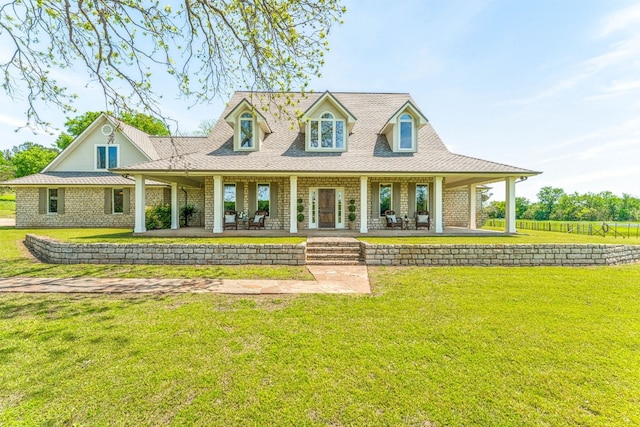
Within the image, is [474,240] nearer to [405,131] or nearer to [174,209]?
[405,131]

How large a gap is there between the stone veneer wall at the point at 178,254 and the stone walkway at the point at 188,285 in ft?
4.99

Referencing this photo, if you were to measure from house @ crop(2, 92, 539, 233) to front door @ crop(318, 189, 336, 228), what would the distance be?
52 millimetres

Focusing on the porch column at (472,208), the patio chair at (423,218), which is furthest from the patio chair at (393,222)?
the porch column at (472,208)

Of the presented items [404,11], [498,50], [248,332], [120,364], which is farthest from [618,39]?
[120,364]

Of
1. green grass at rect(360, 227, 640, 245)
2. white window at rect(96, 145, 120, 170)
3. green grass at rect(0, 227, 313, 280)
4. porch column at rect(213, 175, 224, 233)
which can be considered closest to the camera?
green grass at rect(0, 227, 313, 280)

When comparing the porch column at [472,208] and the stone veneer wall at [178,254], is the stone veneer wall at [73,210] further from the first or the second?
the porch column at [472,208]

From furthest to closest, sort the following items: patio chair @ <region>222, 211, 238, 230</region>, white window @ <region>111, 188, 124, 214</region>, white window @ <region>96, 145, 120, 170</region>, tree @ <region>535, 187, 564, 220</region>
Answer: tree @ <region>535, 187, 564, 220</region>
white window @ <region>96, 145, 120, 170</region>
white window @ <region>111, 188, 124, 214</region>
patio chair @ <region>222, 211, 238, 230</region>

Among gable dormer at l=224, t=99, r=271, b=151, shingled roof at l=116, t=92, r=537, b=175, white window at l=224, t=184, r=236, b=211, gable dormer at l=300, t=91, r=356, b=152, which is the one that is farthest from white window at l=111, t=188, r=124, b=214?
gable dormer at l=300, t=91, r=356, b=152

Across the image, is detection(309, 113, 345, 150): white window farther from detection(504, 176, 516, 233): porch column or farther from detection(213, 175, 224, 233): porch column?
detection(504, 176, 516, 233): porch column

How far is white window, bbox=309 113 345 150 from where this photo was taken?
14320 mm

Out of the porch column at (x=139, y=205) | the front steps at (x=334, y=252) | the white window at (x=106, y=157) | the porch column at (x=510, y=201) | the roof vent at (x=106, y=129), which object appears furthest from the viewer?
the white window at (x=106, y=157)

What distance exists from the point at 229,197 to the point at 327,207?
204 inches

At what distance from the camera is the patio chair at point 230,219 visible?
1379 cm

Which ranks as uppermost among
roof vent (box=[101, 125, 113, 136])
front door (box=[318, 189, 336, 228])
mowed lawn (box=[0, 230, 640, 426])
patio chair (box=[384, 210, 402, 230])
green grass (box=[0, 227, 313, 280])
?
roof vent (box=[101, 125, 113, 136])
